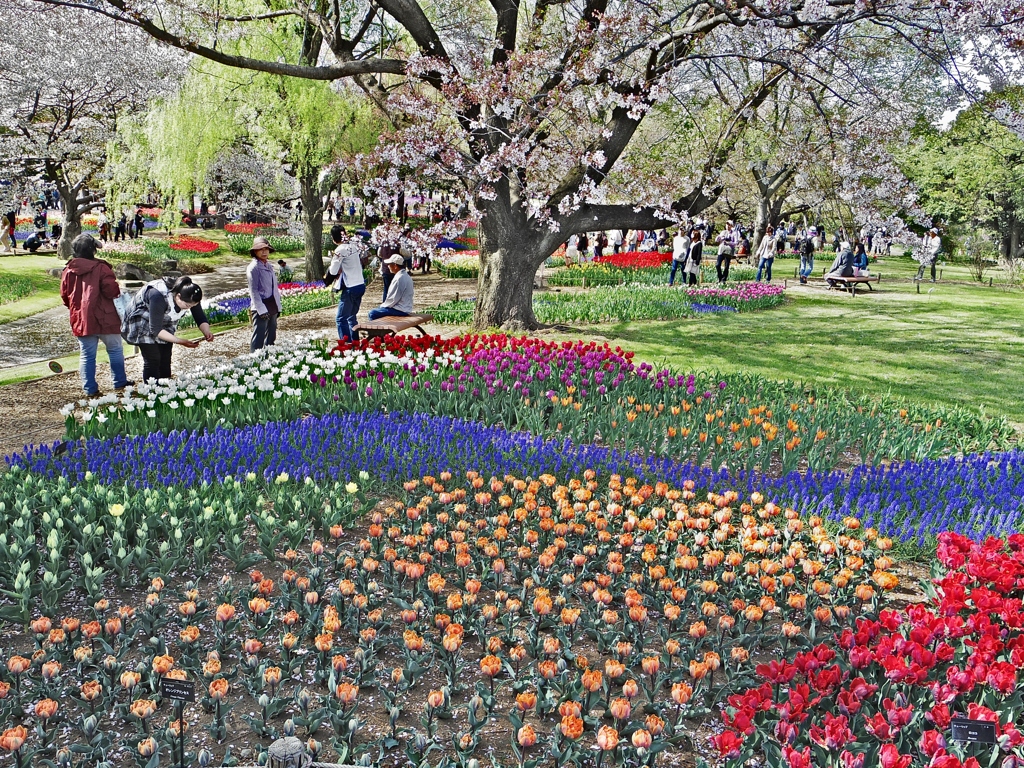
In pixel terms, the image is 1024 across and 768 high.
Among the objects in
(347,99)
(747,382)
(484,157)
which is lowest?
(747,382)

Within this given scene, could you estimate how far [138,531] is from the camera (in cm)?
407

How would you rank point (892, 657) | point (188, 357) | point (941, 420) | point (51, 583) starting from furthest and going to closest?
1. point (188, 357)
2. point (941, 420)
3. point (51, 583)
4. point (892, 657)

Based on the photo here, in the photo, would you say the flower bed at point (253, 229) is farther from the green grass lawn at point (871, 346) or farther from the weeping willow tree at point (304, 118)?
the green grass lawn at point (871, 346)

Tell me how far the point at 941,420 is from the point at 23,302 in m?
18.1

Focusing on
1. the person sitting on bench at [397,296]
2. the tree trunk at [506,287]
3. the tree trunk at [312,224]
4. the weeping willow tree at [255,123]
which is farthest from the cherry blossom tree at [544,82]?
the tree trunk at [312,224]

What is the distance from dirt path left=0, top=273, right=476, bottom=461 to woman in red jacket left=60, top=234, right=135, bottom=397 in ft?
1.94

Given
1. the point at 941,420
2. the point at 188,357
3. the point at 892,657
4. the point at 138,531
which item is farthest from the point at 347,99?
the point at 892,657

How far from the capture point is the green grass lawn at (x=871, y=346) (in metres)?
10.0

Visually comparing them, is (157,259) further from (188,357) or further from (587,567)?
(587,567)

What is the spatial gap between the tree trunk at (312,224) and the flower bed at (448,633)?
→ 54.8 ft

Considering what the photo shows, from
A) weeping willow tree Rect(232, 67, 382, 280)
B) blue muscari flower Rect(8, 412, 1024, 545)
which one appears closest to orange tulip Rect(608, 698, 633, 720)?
blue muscari flower Rect(8, 412, 1024, 545)

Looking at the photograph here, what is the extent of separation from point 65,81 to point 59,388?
54.1ft

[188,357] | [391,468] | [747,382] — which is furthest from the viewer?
[188,357]

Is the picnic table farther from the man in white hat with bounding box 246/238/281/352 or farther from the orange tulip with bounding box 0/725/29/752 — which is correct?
the orange tulip with bounding box 0/725/29/752
